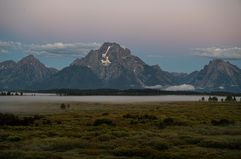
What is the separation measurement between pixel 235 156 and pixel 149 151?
7.90 meters

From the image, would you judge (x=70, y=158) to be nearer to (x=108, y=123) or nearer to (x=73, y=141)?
(x=73, y=141)

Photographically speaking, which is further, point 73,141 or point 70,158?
point 73,141

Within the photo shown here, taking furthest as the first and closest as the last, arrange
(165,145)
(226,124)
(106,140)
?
(226,124)
(106,140)
(165,145)

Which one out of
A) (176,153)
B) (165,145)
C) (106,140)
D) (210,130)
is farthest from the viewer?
(210,130)

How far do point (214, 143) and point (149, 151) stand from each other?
9543 mm

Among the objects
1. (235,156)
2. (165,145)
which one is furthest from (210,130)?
(235,156)

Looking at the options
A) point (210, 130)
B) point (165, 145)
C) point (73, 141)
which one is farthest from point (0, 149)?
point (210, 130)

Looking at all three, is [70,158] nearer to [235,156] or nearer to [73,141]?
[73,141]

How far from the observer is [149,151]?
131 feet

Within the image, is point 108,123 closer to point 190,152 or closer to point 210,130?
point 210,130

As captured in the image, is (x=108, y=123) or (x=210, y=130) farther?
(x=108, y=123)

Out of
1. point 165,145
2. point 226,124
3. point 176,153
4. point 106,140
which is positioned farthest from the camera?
point 226,124

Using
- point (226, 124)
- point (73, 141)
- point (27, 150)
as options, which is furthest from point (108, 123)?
point (27, 150)

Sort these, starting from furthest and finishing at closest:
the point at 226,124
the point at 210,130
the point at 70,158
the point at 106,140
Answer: the point at 226,124, the point at 210,130, the point at 106,140, the point at 70,158
